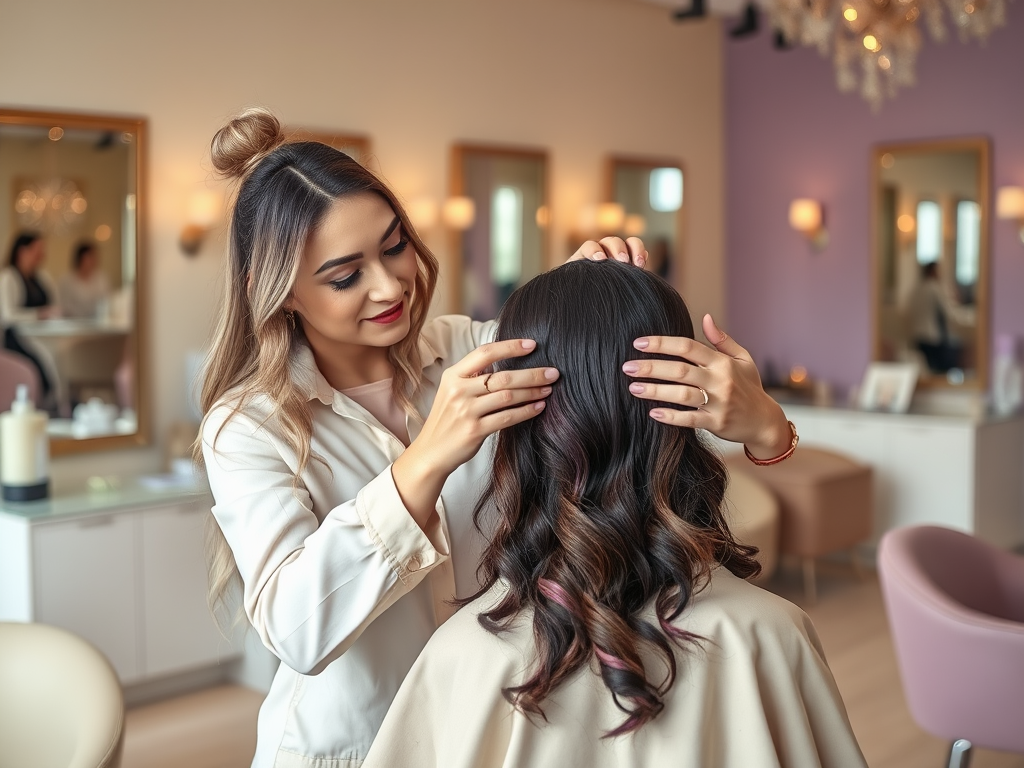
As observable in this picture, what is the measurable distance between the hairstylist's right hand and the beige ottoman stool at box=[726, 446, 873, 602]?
12.5 feet

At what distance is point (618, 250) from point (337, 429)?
1.60 ft

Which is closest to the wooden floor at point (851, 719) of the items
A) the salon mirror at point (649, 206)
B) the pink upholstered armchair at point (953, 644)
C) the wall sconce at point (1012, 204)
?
the pink upholstered armchair at point (953, 644)

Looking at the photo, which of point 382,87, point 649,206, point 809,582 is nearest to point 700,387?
point 809,582

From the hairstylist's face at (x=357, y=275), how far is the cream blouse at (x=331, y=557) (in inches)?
4.3

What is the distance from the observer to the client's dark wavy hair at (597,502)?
3.97 ft

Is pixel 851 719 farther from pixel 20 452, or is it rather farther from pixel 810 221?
pixel 810 221

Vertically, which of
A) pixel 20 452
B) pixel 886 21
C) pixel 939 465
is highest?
pixel 886 21

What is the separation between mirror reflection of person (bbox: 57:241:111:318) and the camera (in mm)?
4117

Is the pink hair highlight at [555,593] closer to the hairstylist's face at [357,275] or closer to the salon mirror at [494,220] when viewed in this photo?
the hairstylist's face at [357,275]

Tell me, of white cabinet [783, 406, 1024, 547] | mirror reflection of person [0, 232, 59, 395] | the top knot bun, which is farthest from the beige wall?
the top knot bun

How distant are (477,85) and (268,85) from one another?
1.24 meters

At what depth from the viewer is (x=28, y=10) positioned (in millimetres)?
3906

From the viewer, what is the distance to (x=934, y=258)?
19.4 ft

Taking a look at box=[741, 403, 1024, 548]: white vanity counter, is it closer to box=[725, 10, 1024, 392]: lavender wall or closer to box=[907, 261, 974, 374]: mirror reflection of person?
box=[907, 261, 974, 374]: mirror reflection of person
